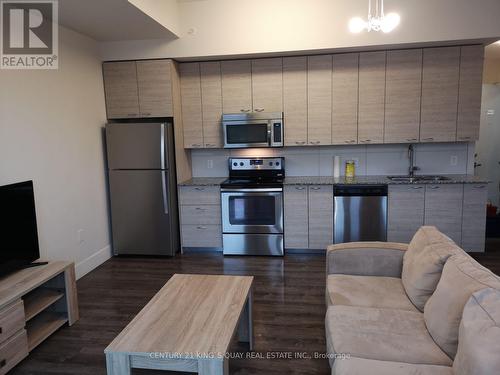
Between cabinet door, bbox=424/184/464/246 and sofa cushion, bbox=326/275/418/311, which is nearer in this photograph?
sofa cushion, bbox=326/275/418/311

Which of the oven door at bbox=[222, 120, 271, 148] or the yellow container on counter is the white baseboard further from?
the yellow container on counter

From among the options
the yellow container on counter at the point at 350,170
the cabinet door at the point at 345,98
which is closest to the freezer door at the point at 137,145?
the cabinet door at the point at 345,98

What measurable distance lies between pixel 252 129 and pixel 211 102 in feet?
2.09

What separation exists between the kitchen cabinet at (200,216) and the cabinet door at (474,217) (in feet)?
9.42

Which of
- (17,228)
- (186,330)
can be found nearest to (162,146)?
(17,228)

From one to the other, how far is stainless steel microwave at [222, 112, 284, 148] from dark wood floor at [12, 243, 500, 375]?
1428 mm

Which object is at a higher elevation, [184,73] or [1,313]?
[184,73]

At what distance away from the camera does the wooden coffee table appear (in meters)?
1.82

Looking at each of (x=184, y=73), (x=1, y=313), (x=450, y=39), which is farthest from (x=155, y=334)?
(x=450, y=39)

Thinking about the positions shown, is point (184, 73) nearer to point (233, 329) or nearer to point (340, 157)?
point (340, 157)

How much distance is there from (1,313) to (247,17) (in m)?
3.70

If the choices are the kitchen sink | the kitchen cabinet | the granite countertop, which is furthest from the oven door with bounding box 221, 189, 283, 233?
the kitchen sink

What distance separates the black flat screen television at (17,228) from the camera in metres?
2.73

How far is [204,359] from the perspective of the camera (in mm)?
1785
